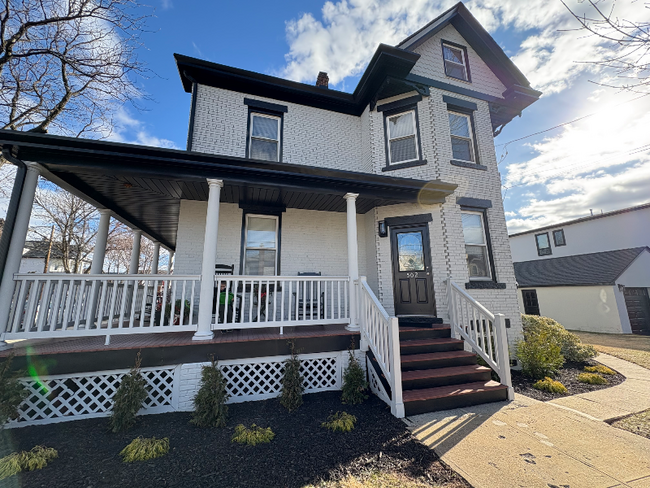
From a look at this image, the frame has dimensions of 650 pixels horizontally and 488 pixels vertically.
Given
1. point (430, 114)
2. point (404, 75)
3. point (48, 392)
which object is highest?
point (404, 75)

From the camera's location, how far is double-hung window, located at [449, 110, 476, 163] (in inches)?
285

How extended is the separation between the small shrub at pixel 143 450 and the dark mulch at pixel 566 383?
550 cm

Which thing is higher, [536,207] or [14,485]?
[536,207]

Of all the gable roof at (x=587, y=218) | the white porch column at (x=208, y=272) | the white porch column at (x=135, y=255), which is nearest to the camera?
the white porch column at (x=208, y=272)

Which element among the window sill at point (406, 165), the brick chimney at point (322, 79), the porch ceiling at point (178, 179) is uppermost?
the brick chimney at point (322, 79)

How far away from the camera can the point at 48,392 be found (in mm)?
3645

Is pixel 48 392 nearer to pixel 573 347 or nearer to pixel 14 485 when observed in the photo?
pixel 14 485

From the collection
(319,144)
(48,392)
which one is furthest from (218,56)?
(48,392)

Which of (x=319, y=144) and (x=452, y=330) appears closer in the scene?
(x=452, y=330)

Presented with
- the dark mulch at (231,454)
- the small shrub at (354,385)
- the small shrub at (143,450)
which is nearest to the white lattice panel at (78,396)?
the dark mulch at (231,454)

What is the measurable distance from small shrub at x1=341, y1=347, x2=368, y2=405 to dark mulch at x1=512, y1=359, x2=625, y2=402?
9.30 feet

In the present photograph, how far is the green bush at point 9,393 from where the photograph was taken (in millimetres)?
3162

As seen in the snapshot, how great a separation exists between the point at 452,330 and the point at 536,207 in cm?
2388

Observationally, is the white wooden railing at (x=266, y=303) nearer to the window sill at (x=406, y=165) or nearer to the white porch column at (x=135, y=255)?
the window sill at (x=406, y=165)
